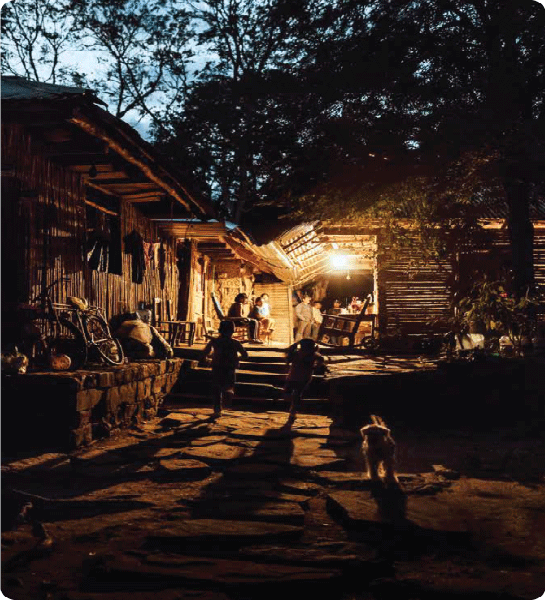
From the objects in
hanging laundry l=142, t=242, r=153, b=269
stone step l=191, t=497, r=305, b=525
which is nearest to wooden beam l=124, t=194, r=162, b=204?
hanging laundry l=142, t=242, r=153, b=269

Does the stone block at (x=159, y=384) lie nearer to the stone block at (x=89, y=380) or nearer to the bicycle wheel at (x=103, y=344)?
the bicycle wheel at (x=103, y=344)

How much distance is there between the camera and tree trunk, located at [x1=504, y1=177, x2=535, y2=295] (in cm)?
1183

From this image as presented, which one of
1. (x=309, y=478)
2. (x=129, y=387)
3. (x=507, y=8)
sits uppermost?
(x=507, y=8)

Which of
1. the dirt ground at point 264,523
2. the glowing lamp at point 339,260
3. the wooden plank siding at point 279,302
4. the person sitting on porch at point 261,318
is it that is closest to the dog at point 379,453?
the dirt ground at point 264,523

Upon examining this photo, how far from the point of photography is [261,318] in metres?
23.3

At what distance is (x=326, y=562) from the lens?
170 inches

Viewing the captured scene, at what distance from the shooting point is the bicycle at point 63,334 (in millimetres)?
8883

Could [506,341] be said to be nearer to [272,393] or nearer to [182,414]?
[272,393]

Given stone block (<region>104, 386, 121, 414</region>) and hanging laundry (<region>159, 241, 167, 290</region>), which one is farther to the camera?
hanging laundry (<region>159, 241, 167, 290</region>)

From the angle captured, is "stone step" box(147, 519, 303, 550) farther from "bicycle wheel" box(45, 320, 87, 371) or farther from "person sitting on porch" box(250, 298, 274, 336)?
"person sitting on porch" box(250, 298, 274, 336)

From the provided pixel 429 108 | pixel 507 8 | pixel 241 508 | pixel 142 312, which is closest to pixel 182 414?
pixel 142 312

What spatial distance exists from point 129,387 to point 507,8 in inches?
372

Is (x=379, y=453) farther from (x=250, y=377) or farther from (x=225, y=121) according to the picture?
(x=225, y=121)

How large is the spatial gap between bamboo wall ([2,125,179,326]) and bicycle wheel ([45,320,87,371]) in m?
0.61
